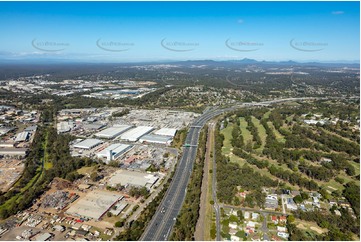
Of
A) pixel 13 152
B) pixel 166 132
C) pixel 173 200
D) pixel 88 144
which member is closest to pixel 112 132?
pixel 88 144

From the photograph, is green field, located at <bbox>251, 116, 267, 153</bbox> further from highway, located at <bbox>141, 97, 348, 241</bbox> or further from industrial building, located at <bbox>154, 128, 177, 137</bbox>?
industrial building, located at <bbox>154, 128, 177, 137</bbox>

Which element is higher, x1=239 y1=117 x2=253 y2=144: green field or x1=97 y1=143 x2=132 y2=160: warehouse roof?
x1=239 y1=117 x2=253 y2=144: green field

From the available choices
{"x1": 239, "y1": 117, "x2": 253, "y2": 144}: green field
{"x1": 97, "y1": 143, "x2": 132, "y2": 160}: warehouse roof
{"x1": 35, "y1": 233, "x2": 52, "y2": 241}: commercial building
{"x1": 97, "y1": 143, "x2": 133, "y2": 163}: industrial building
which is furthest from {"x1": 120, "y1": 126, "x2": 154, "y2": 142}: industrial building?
{"x1": 35, "y1": 233, "x2": 52, "y2": 241}: commercial building

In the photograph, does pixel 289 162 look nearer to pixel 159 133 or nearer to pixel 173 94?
pixel 159 133

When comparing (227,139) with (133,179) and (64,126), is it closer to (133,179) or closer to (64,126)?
(133,179)

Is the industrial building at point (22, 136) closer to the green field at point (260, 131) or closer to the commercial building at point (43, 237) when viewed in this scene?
the commercial building at point (43, 237)

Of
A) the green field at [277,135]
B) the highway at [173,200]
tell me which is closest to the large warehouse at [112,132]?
the highway at [173,200]

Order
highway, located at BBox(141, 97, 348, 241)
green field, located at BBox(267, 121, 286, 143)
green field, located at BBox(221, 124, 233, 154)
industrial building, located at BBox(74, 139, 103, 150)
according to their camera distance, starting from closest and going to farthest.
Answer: highway, located at BBox(141, 97, 348, 241), green field, located at BBox(221, 124, 233, 154), industrial building, located at BBox(74, 139, 103, 150), green field, located at BBox(267, 121, 286, 143)
